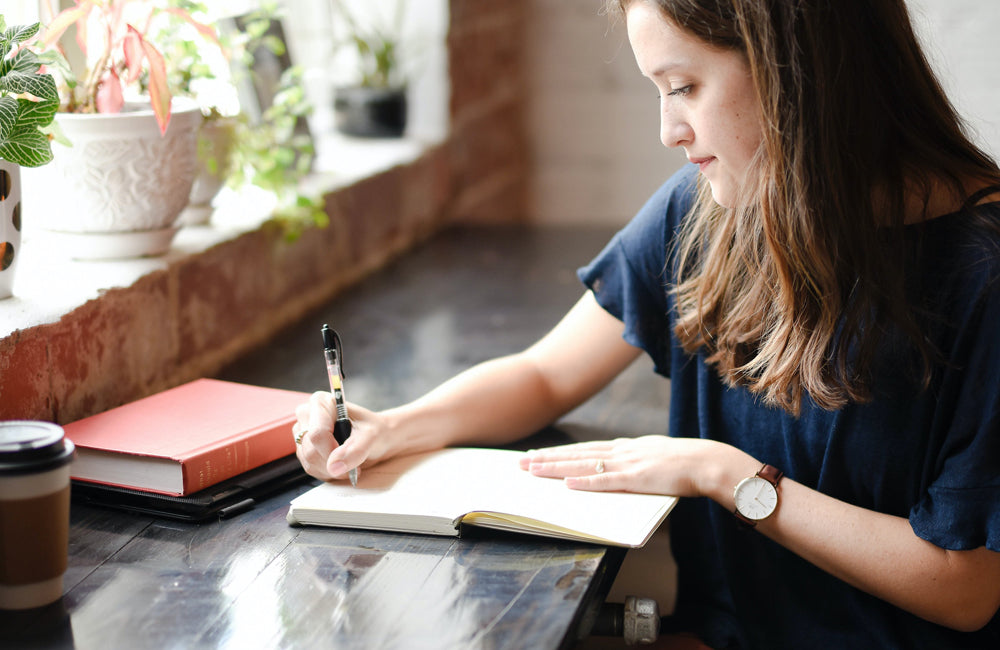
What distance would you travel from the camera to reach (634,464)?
108 centimetres

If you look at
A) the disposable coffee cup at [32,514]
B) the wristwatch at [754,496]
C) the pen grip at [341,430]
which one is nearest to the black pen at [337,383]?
the pen grip at [341,430]

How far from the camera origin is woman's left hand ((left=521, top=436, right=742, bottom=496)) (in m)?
1.06

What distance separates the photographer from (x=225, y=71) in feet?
4.90

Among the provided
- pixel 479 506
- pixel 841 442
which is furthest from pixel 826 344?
pixel 479 506

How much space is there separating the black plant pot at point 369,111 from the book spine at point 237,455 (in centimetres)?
147

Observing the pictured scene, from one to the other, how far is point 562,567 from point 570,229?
1818 millimetres

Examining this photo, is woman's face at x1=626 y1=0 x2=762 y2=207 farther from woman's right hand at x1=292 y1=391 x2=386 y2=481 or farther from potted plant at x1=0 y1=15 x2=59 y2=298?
potted plant at x1=0 y1=15 x2=59 y2=298

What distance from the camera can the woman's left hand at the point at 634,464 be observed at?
1.06 meters

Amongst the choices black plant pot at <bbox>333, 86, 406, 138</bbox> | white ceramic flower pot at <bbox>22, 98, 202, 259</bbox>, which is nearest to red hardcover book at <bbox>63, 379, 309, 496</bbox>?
white ceramic flower pot at <bbox>22, 98, 202, 259</bbox>

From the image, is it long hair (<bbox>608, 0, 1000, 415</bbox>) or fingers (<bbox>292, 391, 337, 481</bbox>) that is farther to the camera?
fingers (<bbox>292, 391, 337, 481</bbox>)

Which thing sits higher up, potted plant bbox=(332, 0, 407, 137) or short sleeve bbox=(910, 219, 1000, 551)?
potted plant bbox=(332, 0, 407, 137)

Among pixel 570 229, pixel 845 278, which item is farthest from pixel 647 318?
pixel 570 229

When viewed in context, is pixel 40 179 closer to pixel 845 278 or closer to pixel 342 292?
pixel 342 292

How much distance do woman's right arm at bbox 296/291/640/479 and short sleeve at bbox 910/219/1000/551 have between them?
1.42ft
